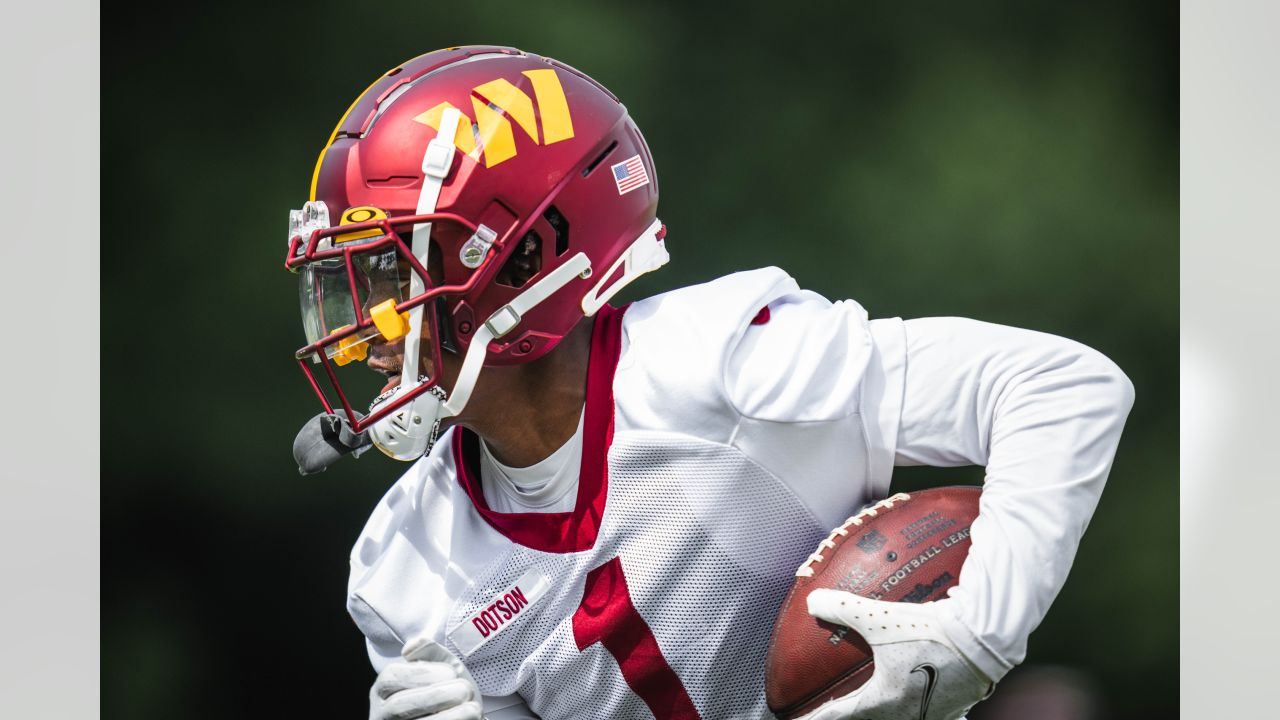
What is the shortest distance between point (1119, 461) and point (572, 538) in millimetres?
1791

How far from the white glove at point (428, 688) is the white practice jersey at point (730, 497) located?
0.09 m

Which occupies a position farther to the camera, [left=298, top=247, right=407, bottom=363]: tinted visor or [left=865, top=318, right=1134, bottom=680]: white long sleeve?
[left=298, top=247, right=407, bottom=363]: tinted visor

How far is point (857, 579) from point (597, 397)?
474 mm

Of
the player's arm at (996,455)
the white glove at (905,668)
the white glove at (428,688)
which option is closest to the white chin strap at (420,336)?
the white glove at (428,688)

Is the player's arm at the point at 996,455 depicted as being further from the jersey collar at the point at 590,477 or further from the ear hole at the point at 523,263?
the ear hole at the point at 523,263

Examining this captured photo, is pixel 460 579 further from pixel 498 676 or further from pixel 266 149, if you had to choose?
pixel 266 149

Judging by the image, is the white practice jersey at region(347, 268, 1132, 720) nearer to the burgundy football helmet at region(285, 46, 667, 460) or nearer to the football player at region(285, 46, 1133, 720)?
the football player at region(285, 46, 1133, 720)

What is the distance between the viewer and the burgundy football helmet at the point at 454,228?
1722 millimetres

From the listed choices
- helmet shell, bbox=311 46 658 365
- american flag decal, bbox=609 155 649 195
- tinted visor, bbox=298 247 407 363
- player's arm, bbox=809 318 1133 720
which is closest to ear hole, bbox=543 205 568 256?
helmet shell, bbox=311 46 658 365

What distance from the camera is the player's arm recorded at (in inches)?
57.7

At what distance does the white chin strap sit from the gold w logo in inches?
0.9

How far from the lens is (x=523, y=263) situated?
1786 mm

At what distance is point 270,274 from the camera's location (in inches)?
114

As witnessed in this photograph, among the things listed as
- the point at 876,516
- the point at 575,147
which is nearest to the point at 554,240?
the point at 575,147
